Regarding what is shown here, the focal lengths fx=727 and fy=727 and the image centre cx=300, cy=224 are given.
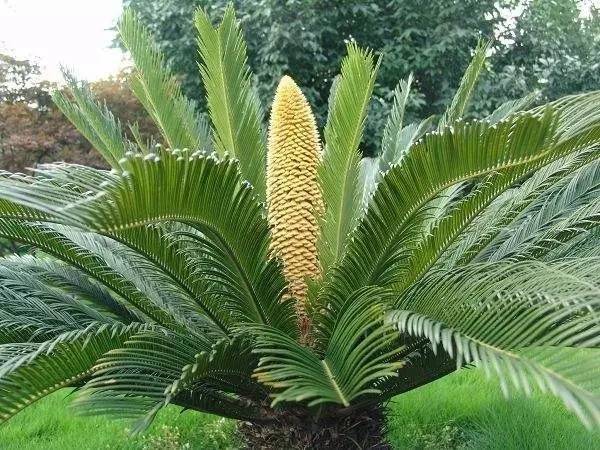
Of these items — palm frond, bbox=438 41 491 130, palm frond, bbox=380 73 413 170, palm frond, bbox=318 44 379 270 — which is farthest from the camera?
palm frond, bbox=380 73 413 170

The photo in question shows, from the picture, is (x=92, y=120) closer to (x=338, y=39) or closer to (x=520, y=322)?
(x=520, y=322)

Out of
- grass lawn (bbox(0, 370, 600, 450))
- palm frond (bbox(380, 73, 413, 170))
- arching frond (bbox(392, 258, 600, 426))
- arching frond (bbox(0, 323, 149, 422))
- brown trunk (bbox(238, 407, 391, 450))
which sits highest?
palm frond (bbox(380, 73, 413, 170))

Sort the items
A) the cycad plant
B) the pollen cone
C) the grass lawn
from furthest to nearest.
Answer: the grass lawn
the pollen cone
the cycad plant

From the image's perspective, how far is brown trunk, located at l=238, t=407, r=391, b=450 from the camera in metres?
2.49

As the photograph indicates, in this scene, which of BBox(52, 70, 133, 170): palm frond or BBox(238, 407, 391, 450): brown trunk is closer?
BBox(238, 407, 391, 450): brown trunk

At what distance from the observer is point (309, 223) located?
2719 mm

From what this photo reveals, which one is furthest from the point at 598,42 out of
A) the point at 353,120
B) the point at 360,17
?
the point at 353,120

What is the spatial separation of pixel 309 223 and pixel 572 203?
1.15 metres

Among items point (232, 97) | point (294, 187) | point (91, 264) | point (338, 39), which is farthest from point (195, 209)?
point (338, 39)

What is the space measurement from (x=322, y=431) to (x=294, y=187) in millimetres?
874

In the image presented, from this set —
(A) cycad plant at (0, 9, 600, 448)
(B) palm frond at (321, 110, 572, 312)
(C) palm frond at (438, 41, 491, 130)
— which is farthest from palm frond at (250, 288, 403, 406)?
(C) palm frond at (438, 41, 491, 130)

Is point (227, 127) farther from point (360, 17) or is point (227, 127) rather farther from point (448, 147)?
point (360, 17)

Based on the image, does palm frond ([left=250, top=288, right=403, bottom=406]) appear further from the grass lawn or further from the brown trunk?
the grass lawn

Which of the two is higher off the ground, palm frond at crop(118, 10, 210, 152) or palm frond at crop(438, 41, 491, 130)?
palm frond at crop(118, 10, 210, 152)
